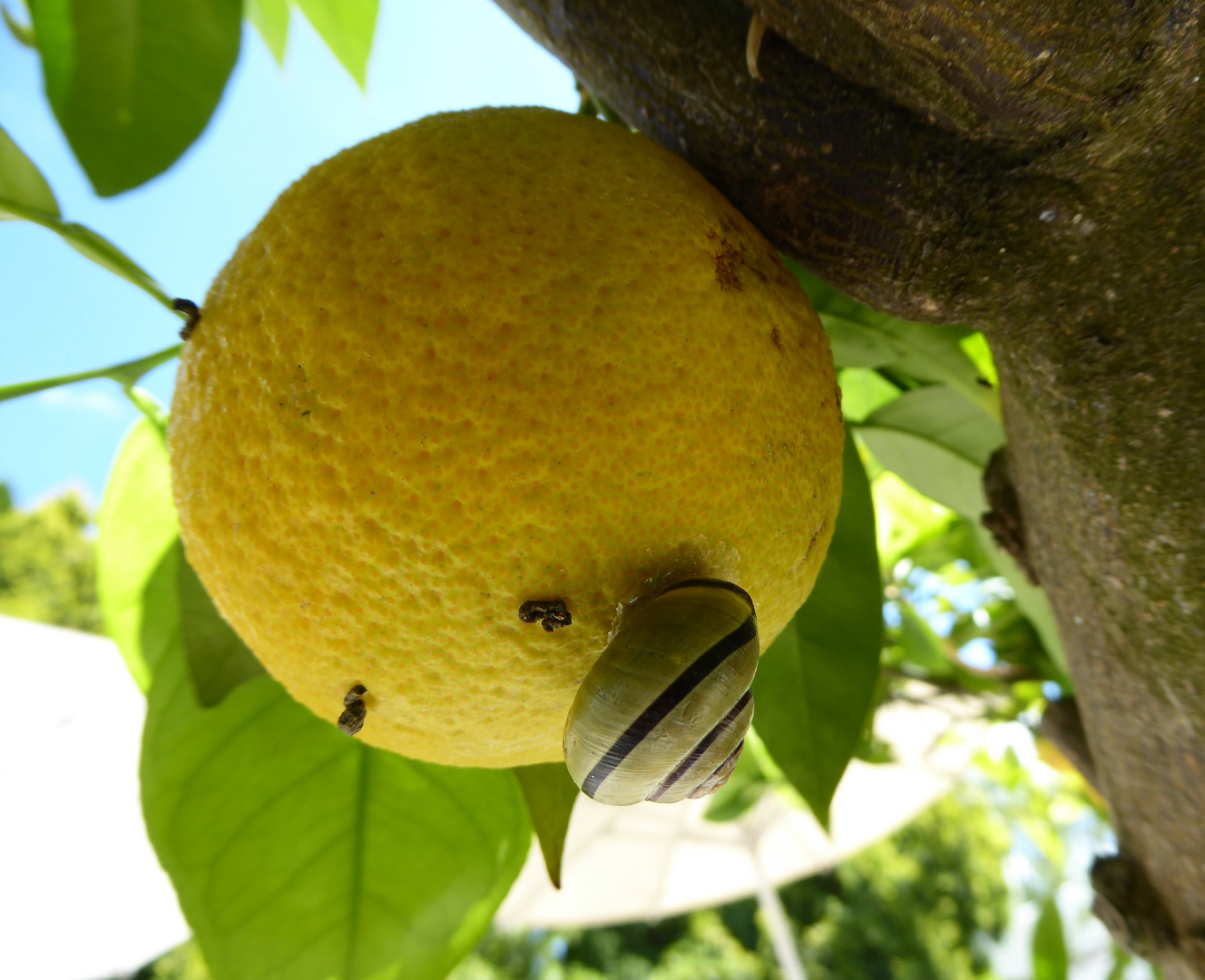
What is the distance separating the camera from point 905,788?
2.22 m

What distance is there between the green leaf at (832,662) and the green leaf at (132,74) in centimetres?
49

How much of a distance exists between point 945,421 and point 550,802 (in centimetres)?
36

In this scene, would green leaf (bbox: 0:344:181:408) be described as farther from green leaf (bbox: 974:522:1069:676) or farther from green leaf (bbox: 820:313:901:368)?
green leaf (bbox: 974:522:1069:676)

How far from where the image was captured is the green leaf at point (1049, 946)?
896 millimetres

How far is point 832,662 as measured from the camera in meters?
0.50

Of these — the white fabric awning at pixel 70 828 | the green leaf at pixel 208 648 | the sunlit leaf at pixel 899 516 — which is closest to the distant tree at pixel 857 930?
the white fabric awning at pixel 70 828

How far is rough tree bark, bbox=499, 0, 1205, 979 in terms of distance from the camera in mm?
249

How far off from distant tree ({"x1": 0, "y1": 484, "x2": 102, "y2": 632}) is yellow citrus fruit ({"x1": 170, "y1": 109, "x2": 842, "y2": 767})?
6.62m

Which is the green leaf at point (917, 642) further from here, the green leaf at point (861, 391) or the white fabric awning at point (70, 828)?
the white fabric awning at point (70, 828)

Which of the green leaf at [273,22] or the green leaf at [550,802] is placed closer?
the green leaf at [550,802]

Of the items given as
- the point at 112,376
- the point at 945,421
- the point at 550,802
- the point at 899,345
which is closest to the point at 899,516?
the point at 945,421

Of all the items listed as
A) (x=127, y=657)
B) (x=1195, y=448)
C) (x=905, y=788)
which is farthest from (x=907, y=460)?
(x=905, y=788)

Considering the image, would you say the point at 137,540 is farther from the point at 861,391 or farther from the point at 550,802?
the point at 861,391

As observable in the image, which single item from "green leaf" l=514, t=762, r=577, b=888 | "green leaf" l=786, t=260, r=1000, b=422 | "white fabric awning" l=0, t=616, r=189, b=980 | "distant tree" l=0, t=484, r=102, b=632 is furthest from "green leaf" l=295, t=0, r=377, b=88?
"distant tree" l=0, t=484, r=102, b=632
